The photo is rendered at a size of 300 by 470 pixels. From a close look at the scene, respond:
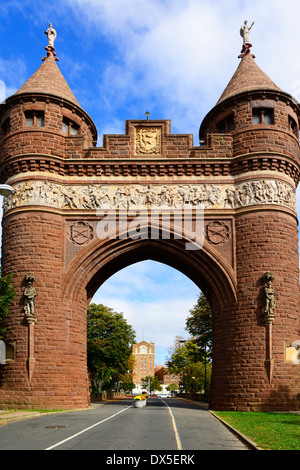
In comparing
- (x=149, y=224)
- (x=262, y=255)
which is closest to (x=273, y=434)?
(x=262, y=255)

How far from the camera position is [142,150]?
26.6 m

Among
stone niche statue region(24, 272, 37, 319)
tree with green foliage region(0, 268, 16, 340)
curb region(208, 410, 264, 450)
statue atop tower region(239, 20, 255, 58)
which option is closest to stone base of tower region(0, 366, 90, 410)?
tree with green foliage region(0, 268, 16, 340)

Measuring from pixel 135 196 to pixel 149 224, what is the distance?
5.26 ft

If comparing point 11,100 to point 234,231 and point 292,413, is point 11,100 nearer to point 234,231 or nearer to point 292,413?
point 234,231

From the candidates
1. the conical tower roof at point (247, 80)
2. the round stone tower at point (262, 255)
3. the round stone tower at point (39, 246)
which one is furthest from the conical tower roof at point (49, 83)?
the conical tower roof at point (247, 80)

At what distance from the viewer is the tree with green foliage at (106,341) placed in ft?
152

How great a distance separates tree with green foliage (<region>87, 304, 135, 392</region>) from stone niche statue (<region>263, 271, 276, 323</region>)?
2528 cm

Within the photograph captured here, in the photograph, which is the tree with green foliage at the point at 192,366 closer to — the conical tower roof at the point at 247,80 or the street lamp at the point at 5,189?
the conical tower roof at the point at 247,80

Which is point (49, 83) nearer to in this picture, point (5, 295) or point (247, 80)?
point (247, 80)

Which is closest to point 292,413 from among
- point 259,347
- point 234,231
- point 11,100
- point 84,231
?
point 259,347

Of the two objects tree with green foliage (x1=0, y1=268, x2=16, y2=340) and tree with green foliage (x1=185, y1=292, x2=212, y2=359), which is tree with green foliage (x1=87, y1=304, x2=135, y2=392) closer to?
tree with green foliage (x1=185, y1=292, x2=212, y2=359)

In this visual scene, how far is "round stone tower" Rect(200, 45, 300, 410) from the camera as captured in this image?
22.9m

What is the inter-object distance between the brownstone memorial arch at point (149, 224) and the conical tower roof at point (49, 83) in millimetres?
142

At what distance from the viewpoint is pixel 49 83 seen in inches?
1075
